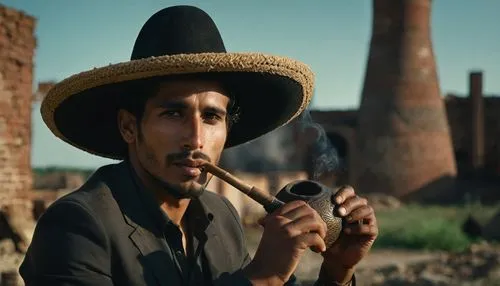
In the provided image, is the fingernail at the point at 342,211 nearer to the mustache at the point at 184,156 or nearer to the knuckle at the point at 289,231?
the knuckle at the point at 289,231

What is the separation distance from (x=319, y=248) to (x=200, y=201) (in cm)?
57

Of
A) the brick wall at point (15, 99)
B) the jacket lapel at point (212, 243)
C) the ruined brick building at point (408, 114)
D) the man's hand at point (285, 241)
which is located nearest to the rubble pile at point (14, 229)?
the brick wall at point (15, 99)

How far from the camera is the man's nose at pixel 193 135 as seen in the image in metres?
1.84

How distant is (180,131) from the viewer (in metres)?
1.85

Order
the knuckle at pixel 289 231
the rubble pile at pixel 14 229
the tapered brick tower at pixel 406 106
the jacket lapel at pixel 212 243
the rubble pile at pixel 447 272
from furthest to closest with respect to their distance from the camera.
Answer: the tapered brick tower at pixel 406 106 → the rubble pile at pixel 14 229 → the rubble pile at pixel 447 272 → the jacket lapel at pixel 212 243 → the knuckle at pixel 289 231

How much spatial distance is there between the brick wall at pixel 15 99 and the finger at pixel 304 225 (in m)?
8.69

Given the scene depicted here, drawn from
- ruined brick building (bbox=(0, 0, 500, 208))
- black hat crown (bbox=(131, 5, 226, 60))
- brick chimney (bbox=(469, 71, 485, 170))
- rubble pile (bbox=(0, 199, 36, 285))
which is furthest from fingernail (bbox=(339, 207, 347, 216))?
brick chimney (bbox=(469, 71, 485, 170))

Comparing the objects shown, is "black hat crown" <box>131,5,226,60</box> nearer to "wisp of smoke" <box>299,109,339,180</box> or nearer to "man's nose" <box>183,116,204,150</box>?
"man's nose" <box>183,116,204,150</box>

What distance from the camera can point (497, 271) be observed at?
8.69 m

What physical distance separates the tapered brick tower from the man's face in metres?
21.3

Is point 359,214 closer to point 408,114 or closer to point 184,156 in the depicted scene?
point 184,156

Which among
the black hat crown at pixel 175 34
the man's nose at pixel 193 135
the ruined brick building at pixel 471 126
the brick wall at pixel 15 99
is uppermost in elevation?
the black hat crown at pixel 175 34

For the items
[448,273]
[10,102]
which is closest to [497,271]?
[448,273]

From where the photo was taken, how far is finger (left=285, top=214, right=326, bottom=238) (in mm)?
1633
